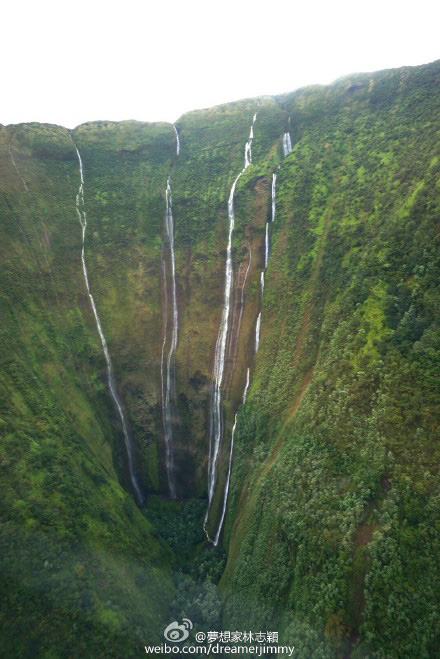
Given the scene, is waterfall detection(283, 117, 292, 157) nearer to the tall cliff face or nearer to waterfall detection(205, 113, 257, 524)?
the tall cliff face

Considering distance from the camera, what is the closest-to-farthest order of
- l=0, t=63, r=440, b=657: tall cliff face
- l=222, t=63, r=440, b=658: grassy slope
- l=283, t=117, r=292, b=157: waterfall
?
l=222, t=63, r=440, b=658: grassy slope
l=0, t=63, r=440, b=657: tall cliff face
l=283, t=117, r=292, b=157: waterfall

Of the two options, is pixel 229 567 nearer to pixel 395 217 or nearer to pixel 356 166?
pixel 395 217

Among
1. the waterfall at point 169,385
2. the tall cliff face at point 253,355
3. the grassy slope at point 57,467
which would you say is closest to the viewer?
the tall cliff face at point 253,355

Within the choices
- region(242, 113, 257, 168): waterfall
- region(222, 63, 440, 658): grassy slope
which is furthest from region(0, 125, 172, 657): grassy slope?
region(242, 113, 257, 168): waterfall

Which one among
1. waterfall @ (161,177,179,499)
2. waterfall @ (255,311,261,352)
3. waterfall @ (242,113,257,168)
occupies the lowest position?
waterfall @ (161,177,179,499)

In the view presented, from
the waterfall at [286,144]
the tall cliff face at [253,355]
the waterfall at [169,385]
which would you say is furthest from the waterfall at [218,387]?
the waterfall at [286,144]

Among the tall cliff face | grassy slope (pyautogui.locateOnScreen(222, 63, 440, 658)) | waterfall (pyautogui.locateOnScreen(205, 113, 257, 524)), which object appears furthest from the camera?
waterfall (pyautogui.locateOnScreen(205, 113, 257, 524))

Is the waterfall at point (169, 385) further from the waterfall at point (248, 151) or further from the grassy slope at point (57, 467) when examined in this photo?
the waterfall at point (248, 151)
